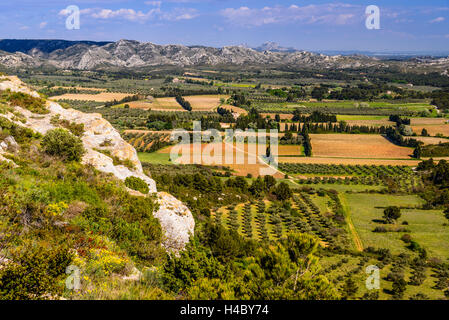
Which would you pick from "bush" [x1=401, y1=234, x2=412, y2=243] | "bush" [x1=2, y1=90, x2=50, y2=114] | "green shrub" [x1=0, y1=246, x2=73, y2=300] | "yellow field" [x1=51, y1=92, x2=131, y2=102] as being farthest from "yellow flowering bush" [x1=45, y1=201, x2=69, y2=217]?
"yellow field" [x1=51, y1=92, x2=131, y2=102]

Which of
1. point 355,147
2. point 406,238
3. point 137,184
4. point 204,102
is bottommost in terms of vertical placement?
point 406,238

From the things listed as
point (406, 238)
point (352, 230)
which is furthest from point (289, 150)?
point (406, 238)

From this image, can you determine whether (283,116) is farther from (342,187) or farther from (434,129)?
(342,187)

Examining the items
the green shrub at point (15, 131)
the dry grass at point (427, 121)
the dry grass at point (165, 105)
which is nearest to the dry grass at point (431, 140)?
the dry grass at point (427, 121)

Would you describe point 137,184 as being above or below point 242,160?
above

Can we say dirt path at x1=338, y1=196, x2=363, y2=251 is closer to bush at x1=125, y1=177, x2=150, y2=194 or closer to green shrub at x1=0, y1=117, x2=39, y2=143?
bush at x1=125, y1=177, x2=150, y2=194
